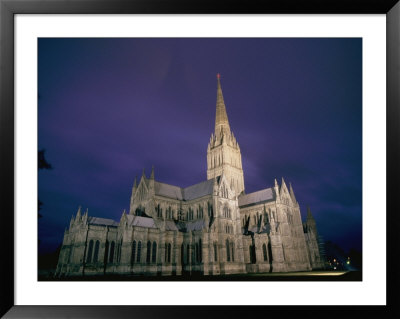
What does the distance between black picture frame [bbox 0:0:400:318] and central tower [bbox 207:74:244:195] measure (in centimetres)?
4628

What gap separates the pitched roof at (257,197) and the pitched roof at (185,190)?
385 inches

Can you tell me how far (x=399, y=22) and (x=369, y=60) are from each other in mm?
1869

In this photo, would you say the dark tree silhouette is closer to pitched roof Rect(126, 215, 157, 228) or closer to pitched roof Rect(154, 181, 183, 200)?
pitched roof Rect(126, 215, 157, 228)

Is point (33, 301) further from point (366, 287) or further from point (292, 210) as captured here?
point (292, 210)

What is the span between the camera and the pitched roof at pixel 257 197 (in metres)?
50.9

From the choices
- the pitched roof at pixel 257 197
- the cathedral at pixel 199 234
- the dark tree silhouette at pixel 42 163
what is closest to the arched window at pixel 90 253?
the cathedral at pixel 199 234

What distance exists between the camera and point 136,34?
48.1 feet

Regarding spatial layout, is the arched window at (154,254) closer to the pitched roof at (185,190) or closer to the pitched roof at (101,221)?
the pitched roof at (101,221)

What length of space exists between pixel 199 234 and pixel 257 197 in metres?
18.2

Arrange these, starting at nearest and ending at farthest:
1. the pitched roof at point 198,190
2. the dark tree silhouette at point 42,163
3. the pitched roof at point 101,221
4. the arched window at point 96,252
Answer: the dark tree silhouette at point 42,163
the arched window at point 96,252
the pitched roof at point 101,221
the pitched roof at point 198,190

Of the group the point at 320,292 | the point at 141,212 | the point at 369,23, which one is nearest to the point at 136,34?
the point at 369,23

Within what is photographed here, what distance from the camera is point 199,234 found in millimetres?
38000

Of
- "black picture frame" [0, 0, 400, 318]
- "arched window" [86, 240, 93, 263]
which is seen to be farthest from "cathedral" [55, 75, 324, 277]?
"black picture frame" [0, 0, 400, 318]

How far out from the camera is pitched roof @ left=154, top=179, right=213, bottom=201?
155 feet
